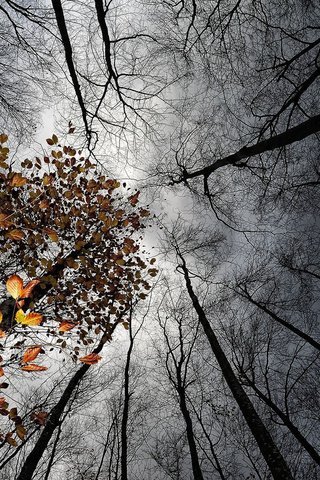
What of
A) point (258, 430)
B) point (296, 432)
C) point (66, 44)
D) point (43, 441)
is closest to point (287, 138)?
point (66, 44)

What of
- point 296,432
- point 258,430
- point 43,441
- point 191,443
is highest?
point 296,432

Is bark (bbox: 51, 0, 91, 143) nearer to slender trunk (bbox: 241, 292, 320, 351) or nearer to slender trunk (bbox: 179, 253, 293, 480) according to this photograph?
slender trunk (bbox: 179, 253, 293, 480)

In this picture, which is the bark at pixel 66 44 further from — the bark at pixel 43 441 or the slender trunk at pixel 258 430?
the bark at pixel 43 441

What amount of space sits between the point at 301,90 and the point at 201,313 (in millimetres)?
6130

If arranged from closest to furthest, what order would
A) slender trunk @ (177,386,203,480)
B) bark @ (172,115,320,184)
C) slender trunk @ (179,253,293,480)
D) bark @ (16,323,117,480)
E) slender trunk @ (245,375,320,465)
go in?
bark @ (172,115,320,184) < slender trunk @ (179,253,293,480) < bark @ (16,323,117,480) < slender trunk @ (177,386,203,480) < slender trunk @ (245,375,320,465)

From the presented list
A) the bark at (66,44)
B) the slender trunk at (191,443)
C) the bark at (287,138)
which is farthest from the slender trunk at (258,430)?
the bark at (66,44)

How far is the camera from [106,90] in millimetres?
4875

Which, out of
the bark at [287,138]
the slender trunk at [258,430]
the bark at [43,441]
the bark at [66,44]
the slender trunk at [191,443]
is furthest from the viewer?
the slender trunk at [191,443]

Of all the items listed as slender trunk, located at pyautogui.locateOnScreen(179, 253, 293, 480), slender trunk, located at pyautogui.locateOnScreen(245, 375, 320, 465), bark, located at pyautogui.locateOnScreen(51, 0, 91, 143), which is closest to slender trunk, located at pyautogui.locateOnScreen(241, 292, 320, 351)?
slender trunk, located at pyautogui.locateOnScreen(245, 375, 320, 465)

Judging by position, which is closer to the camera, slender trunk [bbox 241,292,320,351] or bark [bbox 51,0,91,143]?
bark [bbox 51,0,91,143]

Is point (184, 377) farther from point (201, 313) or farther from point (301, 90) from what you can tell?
point (301, 90)

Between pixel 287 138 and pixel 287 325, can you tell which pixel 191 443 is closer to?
pixel 287 325

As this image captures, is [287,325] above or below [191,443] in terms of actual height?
above

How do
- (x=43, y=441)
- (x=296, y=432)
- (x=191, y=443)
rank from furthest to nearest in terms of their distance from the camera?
(x=296, y=432) → (x=191, y=443) → (x=43, y=441)
